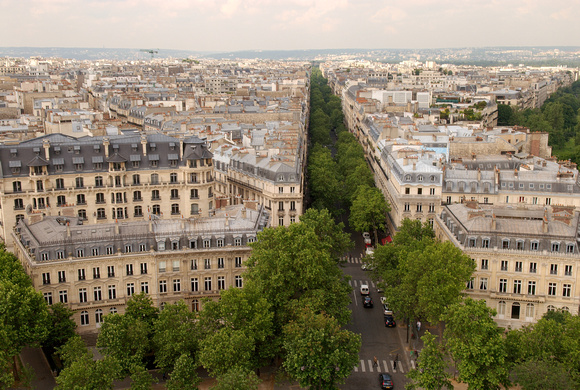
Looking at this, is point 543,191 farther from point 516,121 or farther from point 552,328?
point 516,121

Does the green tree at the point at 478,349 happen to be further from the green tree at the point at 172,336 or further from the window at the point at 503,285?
the green tree at the point at 172,336

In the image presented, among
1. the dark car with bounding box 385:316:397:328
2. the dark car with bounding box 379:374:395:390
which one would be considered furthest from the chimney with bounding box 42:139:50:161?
the dark car with bounding box 379:374:395:390

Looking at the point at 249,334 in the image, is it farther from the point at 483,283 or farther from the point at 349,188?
the point at 349,188

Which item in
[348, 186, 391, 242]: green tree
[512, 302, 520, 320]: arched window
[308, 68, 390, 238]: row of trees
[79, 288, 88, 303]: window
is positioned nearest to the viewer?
[79, 288, 88, 303]: window

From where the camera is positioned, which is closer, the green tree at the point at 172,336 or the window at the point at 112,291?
the green tree at the point at 172,336

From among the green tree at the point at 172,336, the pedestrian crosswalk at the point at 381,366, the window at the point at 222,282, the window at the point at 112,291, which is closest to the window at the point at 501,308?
the pedestrian crosswalk at the point at 381,366

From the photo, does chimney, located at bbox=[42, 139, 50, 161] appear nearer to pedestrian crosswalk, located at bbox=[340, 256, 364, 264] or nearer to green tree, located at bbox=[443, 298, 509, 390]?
pedestrian crosswalk, located at bbox=[340, 256, 364, 264]

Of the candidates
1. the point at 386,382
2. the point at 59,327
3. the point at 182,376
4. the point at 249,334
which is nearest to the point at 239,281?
the point at 249,334
